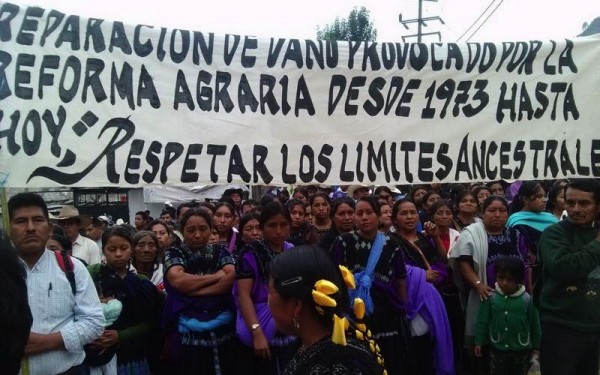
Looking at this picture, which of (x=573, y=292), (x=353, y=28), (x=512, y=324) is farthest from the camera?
(x=353, y=28)

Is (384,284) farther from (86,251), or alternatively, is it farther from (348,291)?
(86,251)

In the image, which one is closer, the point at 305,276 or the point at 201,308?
the point at 305,276

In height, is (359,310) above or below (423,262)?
above

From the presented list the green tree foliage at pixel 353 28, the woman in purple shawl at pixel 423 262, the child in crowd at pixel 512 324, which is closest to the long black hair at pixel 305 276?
the woman in purple shawl at pixel 423 262

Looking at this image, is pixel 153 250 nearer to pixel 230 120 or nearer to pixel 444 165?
pixel 230 120

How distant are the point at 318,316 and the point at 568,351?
2.25m

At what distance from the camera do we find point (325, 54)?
316cm

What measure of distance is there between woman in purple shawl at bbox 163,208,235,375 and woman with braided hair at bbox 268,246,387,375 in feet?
5.48

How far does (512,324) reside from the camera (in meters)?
3.97

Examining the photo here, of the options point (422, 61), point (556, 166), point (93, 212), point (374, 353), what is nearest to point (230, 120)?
point (422, 61)

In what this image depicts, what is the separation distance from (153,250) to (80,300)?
156cm

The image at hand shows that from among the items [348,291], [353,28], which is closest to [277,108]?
[348,291]

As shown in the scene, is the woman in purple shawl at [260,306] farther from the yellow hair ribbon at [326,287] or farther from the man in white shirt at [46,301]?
the yellow hair ribbon at [326,287]

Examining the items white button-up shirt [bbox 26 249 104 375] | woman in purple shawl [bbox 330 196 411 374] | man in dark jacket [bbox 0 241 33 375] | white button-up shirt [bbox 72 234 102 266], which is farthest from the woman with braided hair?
white button-up shirt [bbox 72 234 102 266]
